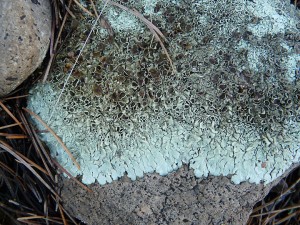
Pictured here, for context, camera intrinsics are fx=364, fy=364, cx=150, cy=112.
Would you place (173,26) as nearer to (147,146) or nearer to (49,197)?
(147,146)

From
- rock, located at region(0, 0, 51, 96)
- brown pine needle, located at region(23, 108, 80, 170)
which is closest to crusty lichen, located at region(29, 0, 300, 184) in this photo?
brown pine needle, located at region(23, 108, 80, 170)

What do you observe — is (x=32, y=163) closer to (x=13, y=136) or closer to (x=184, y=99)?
(x=13, y=136)

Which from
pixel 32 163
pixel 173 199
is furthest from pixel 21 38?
pixel 173 199

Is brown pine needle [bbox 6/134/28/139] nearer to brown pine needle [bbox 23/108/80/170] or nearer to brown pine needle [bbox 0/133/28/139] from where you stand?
brown pine needle [bbox 0/133/28/139]

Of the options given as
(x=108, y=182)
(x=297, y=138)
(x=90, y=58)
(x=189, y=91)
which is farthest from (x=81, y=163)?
(x=297, y=138)

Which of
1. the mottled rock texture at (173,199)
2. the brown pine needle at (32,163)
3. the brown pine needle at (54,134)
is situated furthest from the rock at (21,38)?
the mottled rock texture at (173,199)

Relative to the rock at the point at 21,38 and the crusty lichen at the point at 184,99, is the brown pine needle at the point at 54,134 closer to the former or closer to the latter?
the crusty lichen at the point at 184,99
